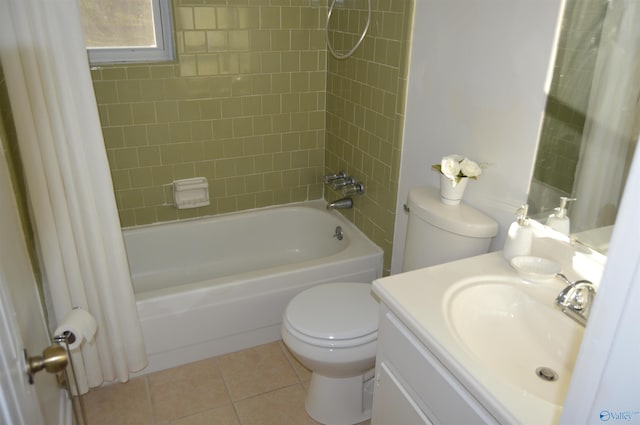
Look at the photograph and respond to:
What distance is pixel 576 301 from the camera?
1.28 metres

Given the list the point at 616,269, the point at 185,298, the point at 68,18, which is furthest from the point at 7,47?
the point at 616,269

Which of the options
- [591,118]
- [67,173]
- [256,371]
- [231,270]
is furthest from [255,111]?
[591,118]

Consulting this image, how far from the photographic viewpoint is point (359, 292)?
205cm

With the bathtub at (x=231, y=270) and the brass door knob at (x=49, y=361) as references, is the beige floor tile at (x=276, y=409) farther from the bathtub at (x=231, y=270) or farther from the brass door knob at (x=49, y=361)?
the brass door knob at (x=49, y=361)

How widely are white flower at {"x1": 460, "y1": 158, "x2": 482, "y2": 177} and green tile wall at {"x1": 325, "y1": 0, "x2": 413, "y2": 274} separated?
57cm

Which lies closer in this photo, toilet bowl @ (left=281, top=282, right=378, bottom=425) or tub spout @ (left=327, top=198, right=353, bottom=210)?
toilet bowl @ (left=281, top=282, right=378, bottom=425)

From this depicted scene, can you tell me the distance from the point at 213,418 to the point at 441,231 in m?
1.23

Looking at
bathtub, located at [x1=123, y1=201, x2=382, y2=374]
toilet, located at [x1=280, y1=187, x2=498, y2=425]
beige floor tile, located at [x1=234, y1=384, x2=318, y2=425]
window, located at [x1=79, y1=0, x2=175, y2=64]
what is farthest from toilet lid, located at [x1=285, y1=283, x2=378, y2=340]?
window, located at [x1=79, y1=0, x2=175, y2=64]

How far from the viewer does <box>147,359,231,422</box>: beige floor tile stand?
213cm

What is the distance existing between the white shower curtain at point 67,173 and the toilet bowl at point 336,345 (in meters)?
0.73

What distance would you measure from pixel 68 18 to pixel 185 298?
3.98 feet

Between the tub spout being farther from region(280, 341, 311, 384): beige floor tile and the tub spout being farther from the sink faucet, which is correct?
the sink faucet

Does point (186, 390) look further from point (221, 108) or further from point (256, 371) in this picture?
point (221, 108)

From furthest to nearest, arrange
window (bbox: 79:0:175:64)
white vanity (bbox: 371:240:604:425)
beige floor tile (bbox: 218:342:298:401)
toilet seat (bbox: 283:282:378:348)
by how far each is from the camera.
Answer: window (bbox: 79:0:175:64)
beige floor tile (bbox: 218:342:298:401)
toilet seat (bbox: 283:282:378:348)
white vanity (bbox: 371:240:604:425)
